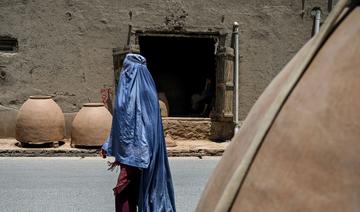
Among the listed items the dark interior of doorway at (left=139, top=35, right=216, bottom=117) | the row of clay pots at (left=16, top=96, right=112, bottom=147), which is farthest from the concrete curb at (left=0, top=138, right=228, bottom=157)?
the dark interior of doorway at (left=139, top=35, right=216, bottom=117)

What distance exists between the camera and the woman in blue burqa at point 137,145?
365 centimetres

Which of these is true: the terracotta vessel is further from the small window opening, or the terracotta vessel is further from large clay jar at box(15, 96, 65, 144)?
the small window opening

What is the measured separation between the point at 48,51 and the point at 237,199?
960cm

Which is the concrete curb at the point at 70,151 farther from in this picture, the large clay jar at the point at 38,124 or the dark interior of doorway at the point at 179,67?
the dark interior of doorway at the point at 179,67

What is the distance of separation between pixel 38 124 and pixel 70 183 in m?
2.62

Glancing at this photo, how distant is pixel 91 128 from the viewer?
28.3ft

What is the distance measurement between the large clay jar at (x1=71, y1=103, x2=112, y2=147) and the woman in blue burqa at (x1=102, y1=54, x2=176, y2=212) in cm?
483

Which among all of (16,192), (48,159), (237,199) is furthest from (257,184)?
(48,159)

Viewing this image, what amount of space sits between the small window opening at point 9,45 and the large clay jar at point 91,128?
233 cm

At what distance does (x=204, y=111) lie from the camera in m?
11.9

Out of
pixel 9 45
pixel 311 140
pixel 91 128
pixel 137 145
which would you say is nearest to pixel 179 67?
pixel 9 45

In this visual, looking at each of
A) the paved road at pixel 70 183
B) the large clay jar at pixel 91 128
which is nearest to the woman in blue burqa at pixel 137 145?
the paved road at pixel 70 183

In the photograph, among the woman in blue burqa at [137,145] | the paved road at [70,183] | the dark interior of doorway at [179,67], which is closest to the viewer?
the woman in blue burqa at [137,145]

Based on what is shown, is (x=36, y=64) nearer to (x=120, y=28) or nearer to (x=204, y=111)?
(x=120, y=28)
